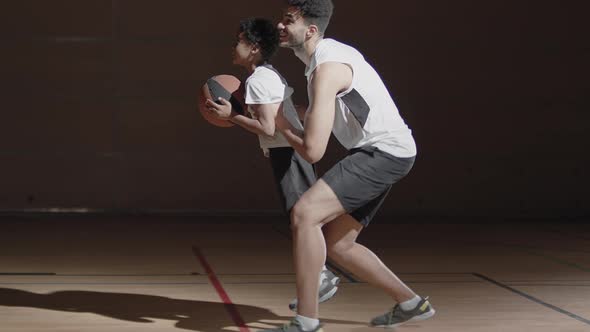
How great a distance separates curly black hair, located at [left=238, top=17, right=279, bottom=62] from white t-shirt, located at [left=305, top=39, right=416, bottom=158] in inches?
22.8

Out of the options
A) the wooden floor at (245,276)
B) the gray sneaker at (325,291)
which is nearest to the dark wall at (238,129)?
the wooden floor at (245,276)

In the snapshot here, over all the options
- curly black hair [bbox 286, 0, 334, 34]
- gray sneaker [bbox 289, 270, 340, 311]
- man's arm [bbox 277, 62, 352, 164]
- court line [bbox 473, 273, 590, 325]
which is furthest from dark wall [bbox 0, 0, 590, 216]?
man's arm [bbox 277, 62, 352, 164]

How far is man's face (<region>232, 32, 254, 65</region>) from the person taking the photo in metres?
3.99

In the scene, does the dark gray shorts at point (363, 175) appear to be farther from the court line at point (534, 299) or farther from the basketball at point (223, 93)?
the court line at point (534, 299)

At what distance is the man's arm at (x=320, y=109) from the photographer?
3.24 meters

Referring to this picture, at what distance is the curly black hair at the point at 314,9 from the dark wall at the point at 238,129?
5268mm

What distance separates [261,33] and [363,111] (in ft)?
2.47

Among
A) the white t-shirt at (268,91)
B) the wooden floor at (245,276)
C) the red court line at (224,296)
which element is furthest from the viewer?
the wooden floor at (245,276)

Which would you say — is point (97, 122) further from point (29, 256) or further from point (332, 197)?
point (332, 197)

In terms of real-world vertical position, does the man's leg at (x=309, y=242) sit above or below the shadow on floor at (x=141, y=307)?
below

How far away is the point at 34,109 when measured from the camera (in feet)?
28.4

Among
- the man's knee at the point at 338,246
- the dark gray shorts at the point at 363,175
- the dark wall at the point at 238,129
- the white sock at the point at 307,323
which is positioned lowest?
the white sock at the point at 307,323

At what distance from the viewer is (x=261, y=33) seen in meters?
3.99

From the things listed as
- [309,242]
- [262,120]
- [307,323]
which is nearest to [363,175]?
[309,242]
